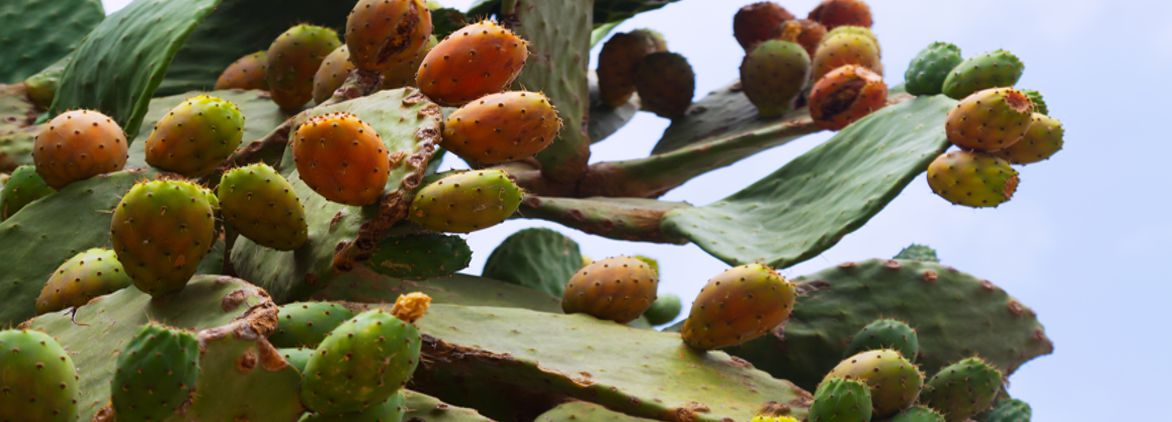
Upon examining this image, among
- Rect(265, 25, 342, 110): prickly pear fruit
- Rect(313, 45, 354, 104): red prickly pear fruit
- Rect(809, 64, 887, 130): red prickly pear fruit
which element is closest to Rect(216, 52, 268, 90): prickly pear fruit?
Rect(265, 25, 342, 110): prickly pear fruit

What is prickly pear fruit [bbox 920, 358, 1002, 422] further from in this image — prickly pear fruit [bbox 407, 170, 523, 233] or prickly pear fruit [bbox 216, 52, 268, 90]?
prickly pear fruit [bbox 216, 52, 268, 90]

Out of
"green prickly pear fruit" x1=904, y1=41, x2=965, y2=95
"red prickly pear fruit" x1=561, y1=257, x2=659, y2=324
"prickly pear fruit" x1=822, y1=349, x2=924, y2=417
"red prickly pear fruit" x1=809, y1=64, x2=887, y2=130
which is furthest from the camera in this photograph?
"red prickly pear fruit" x1=809, y1=64, x2=887, y2=130

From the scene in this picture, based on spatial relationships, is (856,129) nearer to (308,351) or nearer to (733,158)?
(733,158)

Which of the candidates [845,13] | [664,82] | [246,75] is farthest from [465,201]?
[845,13]

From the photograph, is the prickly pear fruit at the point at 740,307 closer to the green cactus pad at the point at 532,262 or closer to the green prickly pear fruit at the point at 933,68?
the green cactus pad at the point at 532,262

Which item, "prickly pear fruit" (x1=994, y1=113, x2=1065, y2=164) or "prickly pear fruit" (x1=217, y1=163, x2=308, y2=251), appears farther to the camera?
"prickly pear fruit" (x1=994, y1=113, x2=1065, y2=164)

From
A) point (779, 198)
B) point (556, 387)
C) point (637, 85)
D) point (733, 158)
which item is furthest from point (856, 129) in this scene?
point (556, 387)

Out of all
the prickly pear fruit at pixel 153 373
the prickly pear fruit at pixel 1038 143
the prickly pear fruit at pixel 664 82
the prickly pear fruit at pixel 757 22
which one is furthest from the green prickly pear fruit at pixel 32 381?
the prickly pear fruit at pixel 757 22
